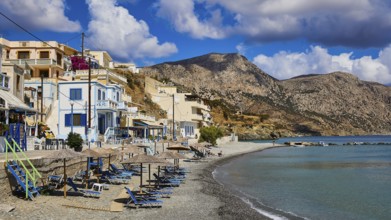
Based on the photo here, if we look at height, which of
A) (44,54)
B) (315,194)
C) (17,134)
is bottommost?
(315,194)

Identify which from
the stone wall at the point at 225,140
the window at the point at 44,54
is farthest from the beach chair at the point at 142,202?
the stone wall at the point at 225,140

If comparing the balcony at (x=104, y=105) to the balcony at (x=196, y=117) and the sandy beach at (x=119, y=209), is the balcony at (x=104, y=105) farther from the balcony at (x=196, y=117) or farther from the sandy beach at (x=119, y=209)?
the balcony at (x=196, y=117)

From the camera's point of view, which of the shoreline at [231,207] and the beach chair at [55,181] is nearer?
the shoreline at [231,207]

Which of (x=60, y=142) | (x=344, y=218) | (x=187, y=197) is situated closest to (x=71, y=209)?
(x=187, y=197)

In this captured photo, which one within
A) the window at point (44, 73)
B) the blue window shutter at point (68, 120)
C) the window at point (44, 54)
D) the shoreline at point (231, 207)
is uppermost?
the window at point (44, 54)

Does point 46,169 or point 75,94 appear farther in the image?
point 75,94

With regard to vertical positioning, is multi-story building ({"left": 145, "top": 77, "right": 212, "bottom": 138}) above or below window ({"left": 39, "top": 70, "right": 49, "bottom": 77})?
below

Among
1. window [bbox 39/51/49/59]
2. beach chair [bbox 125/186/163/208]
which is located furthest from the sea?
window [bbox 39/51/49/59]

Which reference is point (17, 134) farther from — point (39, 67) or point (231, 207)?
point (39, 67)

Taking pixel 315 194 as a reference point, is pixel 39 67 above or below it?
above

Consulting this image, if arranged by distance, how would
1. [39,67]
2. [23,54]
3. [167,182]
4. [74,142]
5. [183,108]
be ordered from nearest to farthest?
[167,182] → [74,142] → [39,67] → [23,54] → [183,108]

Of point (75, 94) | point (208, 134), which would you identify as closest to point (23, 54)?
point (75, 94)

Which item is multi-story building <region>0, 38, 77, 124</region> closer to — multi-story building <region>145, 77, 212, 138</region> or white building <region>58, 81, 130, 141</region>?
white building <region>58, 81, 130, 141</region>

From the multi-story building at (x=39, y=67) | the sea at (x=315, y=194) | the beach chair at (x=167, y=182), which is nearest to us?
the sea at (x=315, y=194)
